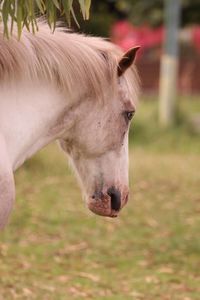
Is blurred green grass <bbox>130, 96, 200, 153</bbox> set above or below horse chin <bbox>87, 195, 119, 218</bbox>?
below

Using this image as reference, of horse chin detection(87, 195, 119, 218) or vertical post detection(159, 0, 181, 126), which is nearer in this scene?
horse chin detection(87, 195, 119, 218)

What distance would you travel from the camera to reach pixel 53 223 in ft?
26.7

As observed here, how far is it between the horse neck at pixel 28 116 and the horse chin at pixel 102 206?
0.41m

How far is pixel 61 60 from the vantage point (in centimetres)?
357

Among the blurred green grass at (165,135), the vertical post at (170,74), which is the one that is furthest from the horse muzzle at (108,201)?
the vertical post at (170,74)

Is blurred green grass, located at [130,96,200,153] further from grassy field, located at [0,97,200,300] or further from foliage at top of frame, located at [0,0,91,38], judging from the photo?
foliage at top of frame, located at [0,0,91,38]

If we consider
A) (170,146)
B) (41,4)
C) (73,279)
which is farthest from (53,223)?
(170,146)

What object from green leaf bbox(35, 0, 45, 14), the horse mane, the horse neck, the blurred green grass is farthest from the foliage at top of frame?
the blurred green grass

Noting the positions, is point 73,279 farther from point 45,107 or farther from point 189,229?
point 45,107

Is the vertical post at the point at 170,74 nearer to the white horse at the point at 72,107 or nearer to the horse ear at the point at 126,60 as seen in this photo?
the white horse at the point at 72,107

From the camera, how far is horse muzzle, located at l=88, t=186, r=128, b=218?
12.8 ft

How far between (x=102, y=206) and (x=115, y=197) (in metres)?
0.08

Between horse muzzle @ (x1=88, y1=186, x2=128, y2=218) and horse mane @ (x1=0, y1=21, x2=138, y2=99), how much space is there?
0.49 m

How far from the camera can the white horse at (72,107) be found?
346 cm
